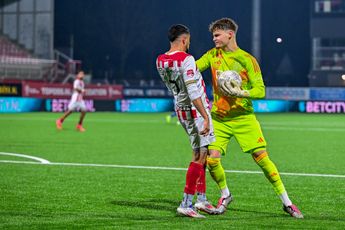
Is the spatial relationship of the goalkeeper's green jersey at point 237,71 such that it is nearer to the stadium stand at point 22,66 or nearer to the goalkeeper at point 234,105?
the goalkeeper at point 234,105

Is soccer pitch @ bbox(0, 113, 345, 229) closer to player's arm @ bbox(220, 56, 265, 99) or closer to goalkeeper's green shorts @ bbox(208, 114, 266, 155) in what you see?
goalkeeper's green shorts @ bbox(208, 114, 266, 155)

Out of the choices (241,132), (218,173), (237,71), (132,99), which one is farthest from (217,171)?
(132,99)

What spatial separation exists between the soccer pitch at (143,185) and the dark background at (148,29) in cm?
4118

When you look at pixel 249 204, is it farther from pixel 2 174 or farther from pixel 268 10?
pixel 268 10

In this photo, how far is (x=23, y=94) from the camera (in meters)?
44.3

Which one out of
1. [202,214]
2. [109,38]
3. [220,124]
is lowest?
[202,214]

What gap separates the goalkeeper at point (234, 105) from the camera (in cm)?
939

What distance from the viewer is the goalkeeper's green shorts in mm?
9586

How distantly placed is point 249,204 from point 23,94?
35.3 m

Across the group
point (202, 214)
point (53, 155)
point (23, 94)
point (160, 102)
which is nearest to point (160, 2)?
point (160, 102)

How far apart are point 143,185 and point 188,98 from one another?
3.25 meters

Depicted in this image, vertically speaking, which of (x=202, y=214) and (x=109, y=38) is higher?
(x=109, y=38)

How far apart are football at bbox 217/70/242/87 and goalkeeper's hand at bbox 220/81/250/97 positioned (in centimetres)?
4

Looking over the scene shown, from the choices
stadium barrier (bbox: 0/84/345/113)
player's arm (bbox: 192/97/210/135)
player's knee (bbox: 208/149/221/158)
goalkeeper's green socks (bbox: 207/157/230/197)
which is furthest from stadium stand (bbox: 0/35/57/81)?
player's arm (bbox: 192/97/210/135)
